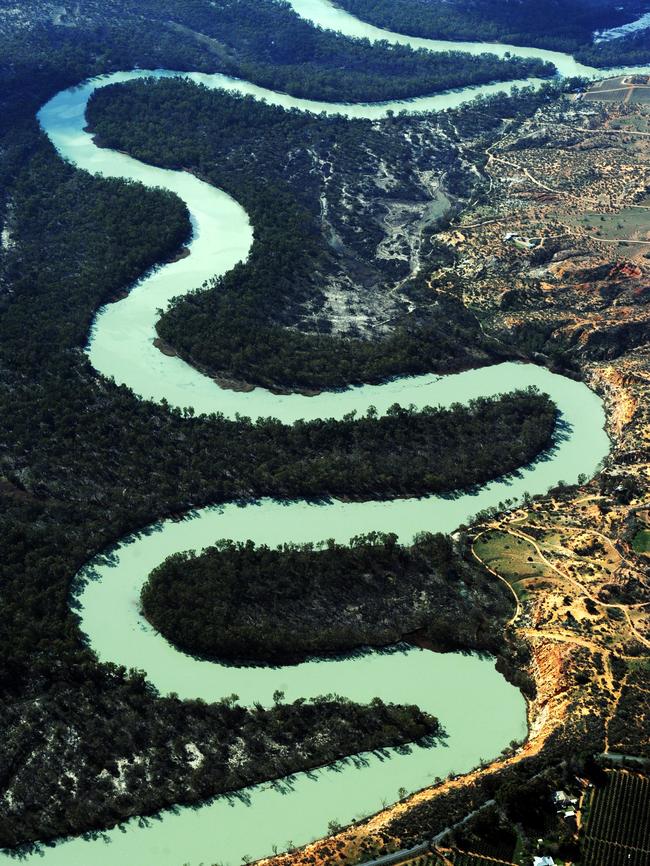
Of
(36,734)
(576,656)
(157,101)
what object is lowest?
(36,734)

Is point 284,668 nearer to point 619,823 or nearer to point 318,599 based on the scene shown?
point 318,599

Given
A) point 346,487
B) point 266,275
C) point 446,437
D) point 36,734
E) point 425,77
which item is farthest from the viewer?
point 425,77

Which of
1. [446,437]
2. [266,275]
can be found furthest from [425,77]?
[446,437]

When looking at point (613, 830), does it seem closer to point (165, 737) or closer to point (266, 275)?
point (165, 737)

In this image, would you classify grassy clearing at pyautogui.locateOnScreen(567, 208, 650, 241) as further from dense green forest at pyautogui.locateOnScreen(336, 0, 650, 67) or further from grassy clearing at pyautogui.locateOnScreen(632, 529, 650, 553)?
dense green forest at pyautogui.locateOnScreen(336, 0, 650, 67)

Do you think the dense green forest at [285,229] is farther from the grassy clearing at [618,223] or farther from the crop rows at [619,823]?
the crop rows at [619,823]

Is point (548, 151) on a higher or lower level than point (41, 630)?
higher

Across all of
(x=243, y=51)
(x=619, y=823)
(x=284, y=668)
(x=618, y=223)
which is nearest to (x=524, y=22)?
(x=243, y=51)

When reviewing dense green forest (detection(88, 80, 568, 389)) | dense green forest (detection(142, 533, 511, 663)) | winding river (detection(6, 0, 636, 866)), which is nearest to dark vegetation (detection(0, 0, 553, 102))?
dense green forest (detection(88, 80, 568, 389))
